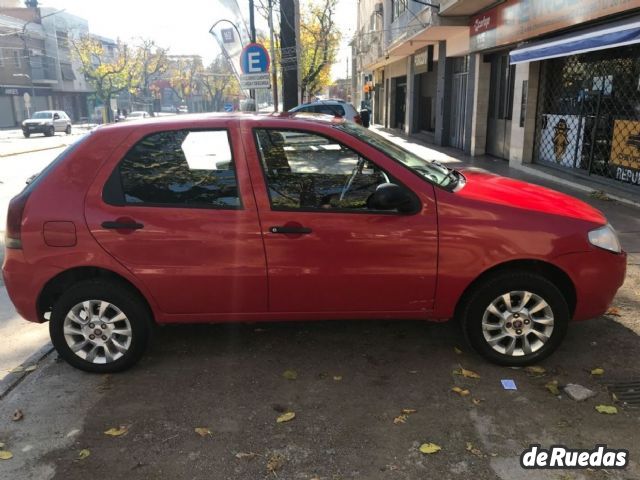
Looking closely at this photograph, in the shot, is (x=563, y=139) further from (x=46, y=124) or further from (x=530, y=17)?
(x=46, y=124)

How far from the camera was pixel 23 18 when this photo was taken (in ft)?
185

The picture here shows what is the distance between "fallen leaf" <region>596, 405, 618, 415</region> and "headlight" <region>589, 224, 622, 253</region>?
3.31 feet

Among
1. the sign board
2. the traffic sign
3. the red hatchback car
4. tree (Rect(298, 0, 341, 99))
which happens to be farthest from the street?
tree (Rect(298, 0, 341, 99))

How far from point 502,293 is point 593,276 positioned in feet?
1.98

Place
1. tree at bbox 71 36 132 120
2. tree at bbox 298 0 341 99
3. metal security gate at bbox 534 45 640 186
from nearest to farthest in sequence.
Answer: metal security gate at bbox 534 45 640 186
tree at bbox 298 0 341 99
tree at bbox 71 36 132 120

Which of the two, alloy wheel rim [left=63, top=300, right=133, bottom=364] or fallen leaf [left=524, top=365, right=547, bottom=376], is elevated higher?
alloy wheel rim [left=63, top=300, right=133, bottom=364]

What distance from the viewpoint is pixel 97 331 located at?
12.2 ft

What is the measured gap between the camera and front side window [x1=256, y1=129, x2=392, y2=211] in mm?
3596

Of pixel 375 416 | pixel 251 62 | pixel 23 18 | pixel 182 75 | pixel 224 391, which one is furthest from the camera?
pixel 182 75

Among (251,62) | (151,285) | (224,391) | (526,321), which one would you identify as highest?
(251,62)

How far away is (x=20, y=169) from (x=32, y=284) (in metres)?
14.4

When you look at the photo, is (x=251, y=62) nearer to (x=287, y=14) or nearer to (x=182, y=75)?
(x=287, y=14)

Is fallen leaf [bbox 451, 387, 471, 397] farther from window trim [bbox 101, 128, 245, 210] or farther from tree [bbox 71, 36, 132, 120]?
tree [bbox 71, 36, 132, 120]

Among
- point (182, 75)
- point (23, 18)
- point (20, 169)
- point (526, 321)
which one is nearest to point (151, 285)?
point (526, 321)
